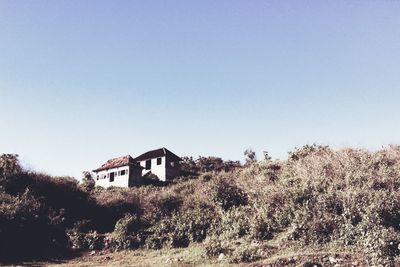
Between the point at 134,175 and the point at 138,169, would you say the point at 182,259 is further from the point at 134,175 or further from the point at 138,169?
the point at 138,169

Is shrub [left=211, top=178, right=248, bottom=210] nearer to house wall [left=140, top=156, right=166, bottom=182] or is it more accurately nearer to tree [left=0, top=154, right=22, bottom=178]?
tree [left=0, top=154, right=22, bottom=178]

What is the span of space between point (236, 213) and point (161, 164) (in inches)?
1424

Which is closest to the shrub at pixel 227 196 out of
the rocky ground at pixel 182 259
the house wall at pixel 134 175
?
the rocky ground at pixel 182 259

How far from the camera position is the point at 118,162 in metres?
51.8

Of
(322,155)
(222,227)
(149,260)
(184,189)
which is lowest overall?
(149,260)

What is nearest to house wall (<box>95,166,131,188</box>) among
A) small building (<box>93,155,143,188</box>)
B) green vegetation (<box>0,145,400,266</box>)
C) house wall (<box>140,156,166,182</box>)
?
small building (<box>93,155,143,188</box>)

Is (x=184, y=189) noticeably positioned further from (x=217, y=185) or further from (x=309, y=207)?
(x=309, y=207)

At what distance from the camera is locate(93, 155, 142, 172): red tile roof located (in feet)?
166

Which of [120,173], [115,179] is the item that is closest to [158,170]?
[120,173]

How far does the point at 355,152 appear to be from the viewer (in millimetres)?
22156

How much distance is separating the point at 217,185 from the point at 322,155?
24.4ft

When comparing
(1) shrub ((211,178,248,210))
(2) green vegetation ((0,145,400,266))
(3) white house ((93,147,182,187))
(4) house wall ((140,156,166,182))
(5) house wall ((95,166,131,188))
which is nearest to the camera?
(2) green vegetation ((0,145,400,266))

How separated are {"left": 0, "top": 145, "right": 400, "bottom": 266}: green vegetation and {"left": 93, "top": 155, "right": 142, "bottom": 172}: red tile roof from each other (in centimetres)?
2318

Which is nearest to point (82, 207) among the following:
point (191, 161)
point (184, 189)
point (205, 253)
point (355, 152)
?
point (184, 189)
